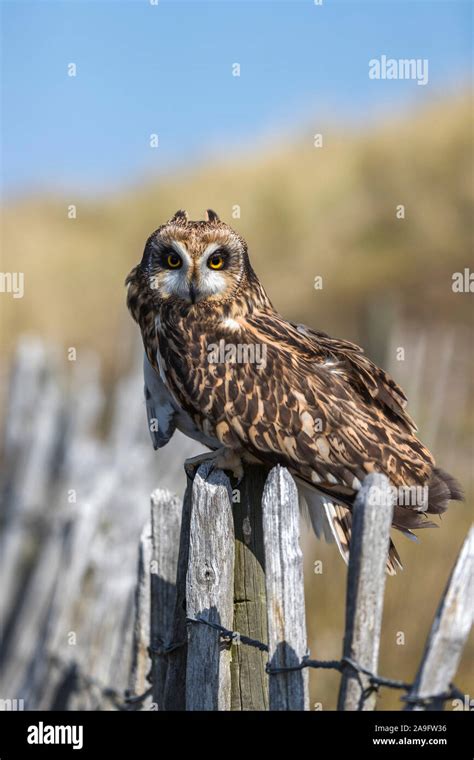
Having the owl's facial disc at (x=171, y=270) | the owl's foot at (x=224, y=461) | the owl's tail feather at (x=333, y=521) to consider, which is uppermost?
the owl's facial disc at (x=171, y=270)

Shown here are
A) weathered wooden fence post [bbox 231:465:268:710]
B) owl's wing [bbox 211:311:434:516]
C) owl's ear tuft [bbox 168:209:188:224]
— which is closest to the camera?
weathered wooden fence post [bbox 231:465:268:710]

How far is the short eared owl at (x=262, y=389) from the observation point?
334 centimetres

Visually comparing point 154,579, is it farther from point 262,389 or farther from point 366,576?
point 366,576

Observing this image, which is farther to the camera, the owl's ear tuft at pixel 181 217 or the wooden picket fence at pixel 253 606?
the owl's ear tuft at pixel 181 217

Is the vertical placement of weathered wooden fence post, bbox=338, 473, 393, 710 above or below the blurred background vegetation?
below

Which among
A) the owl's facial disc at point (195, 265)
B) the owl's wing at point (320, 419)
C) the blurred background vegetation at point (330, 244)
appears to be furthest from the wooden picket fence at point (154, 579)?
the blurred background vegetation at point (330, 244)

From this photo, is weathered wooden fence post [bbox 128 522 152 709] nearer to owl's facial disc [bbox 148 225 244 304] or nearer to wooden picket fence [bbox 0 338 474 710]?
wooden picket fence [bbox 0 338 474 710]

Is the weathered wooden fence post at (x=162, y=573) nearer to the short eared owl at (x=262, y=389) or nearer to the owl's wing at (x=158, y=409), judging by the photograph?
the short eared owl at (x=262, y=389)

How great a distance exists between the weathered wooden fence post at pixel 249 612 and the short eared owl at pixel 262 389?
0.32 meters

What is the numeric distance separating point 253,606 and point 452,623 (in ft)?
3.72

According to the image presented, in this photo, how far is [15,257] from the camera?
48.7ft

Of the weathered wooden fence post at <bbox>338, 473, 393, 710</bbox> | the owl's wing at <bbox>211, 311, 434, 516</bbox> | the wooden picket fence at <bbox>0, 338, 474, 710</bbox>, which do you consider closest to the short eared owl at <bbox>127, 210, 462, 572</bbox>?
the owl's wing at <bbox>211, 311, 434, 516</bbox>

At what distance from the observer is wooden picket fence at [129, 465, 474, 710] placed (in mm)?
2092

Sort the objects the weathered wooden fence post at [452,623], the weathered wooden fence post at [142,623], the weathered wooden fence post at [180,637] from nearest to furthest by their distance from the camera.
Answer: the weathered wooden fence post at [452,623]
the weathered wooden fence post at [180,637]
the weathered wooden fence post at [142,623]
